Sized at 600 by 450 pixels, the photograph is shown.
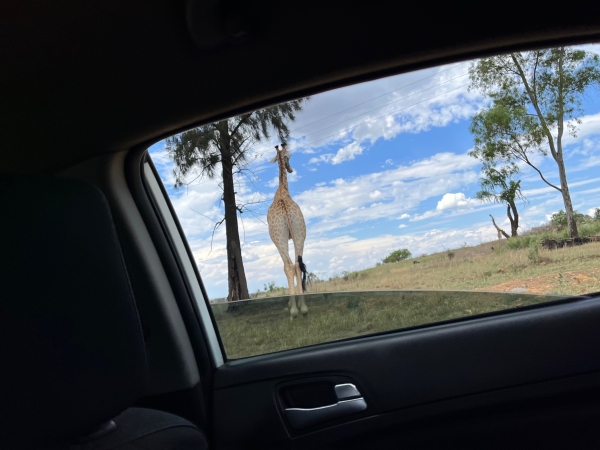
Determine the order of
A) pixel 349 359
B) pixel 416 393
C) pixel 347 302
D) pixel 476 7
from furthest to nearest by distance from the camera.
Result: 1. pixel 347 302
2. pixel 349 359
3. pixel 416 393
4. pixel 476 7

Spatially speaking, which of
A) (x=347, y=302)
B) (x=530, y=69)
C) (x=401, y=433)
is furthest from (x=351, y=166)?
(x=401, y=433)

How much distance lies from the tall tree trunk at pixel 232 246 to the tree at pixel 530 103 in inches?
45.1

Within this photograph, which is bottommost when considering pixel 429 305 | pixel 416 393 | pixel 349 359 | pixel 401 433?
pixel 401 433

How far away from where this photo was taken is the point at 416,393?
6.95 ft

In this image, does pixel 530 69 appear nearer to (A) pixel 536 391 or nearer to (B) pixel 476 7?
(B) pixel 476 7

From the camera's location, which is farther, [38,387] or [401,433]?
[401,433]

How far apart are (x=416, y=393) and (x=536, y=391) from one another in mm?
451

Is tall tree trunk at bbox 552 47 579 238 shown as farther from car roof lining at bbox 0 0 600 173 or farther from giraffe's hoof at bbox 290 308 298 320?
giraffe's hoof at bbox 290 308 298 320

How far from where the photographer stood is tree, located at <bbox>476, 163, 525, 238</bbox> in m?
2.13

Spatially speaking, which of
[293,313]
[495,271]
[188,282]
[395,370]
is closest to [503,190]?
[495,271]

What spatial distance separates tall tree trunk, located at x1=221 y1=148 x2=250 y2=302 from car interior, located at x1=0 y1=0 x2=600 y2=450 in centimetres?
17

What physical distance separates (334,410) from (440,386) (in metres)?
0.47

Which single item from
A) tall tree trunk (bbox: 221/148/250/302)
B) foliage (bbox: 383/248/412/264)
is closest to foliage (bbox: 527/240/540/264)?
foliage (bbox: 383/248/412/264)

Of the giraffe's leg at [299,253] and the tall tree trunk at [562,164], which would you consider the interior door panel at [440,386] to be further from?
the tall tree trunk at [562,164]
